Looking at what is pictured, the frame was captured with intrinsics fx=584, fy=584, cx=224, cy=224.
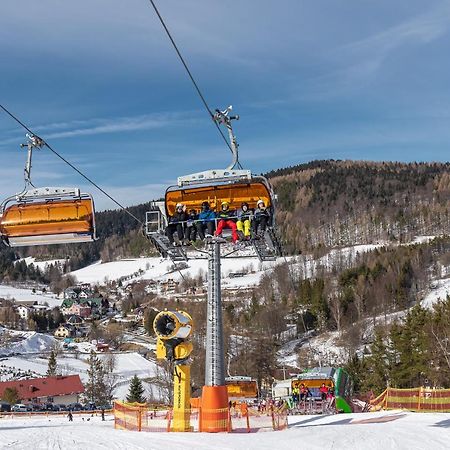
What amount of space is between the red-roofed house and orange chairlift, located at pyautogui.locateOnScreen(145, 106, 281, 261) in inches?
1775

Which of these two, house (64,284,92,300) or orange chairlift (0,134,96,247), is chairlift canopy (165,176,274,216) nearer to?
orange chairlift (0,134,96,247)

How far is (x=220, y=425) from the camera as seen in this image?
14.6m

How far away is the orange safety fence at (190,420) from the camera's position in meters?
15.0

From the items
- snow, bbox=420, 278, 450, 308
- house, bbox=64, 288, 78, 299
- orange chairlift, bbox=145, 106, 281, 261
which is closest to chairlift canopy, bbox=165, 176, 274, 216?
orange chairlift, bbox=145, 106, 281, 261

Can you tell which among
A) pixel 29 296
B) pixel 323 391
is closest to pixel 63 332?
pixel 29 296

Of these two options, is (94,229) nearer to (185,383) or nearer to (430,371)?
(185,383)

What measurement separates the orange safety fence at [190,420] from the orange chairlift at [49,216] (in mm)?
5141

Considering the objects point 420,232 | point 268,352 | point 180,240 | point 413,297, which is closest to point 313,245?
point 420,232

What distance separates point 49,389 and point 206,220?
4787cm

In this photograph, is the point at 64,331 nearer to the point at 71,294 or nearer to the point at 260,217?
the point at 71,294

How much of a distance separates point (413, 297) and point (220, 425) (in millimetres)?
85793

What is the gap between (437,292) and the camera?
95.7m

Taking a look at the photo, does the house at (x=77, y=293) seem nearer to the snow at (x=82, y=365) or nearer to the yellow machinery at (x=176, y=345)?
the snow at (x=82, y=365)

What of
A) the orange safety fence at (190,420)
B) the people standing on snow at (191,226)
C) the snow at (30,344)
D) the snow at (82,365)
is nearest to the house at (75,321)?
the snow at (30,344)
